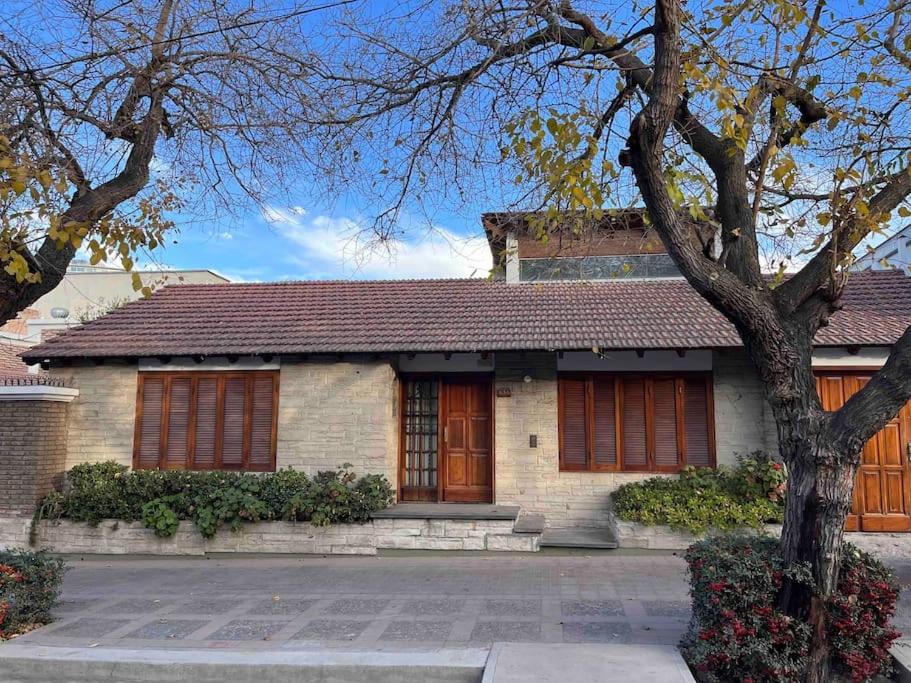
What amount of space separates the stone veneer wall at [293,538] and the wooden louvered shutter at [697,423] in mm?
2897

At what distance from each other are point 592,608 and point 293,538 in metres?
4.78

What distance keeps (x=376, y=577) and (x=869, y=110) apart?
7.23 meters

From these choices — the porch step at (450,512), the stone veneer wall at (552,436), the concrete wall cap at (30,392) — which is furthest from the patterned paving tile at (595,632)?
the concrete wall cap at (30,392)

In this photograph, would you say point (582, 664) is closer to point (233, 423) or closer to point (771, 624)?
point (771, 624)

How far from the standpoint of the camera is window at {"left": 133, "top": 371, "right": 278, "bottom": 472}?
1041 cm

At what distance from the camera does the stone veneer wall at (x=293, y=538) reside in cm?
912

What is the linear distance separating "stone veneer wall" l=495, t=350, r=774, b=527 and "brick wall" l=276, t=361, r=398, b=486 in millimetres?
1835

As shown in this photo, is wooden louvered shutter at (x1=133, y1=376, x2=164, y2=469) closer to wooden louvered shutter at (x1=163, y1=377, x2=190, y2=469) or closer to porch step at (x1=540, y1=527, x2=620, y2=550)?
wooden louvered shutter at (x1=163, y1=377, x2=190, y2=469)

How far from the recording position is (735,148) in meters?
5.17

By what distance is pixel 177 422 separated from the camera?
1060 cm

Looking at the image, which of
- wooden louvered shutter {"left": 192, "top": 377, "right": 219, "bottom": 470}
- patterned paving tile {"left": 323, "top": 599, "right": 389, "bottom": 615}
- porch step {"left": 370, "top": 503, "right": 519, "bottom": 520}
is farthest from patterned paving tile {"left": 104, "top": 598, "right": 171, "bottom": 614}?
wooden louvered shutter {"left": 192, "top": 377, "right": 219, "bottom": 470}

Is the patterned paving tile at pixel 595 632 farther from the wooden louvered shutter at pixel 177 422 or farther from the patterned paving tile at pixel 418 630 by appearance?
the wooden louvered shutter at pixel 177 422

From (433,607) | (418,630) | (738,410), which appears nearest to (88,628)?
(418,630)

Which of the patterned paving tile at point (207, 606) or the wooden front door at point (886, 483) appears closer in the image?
the patterned paving tile at point (207, 606)
